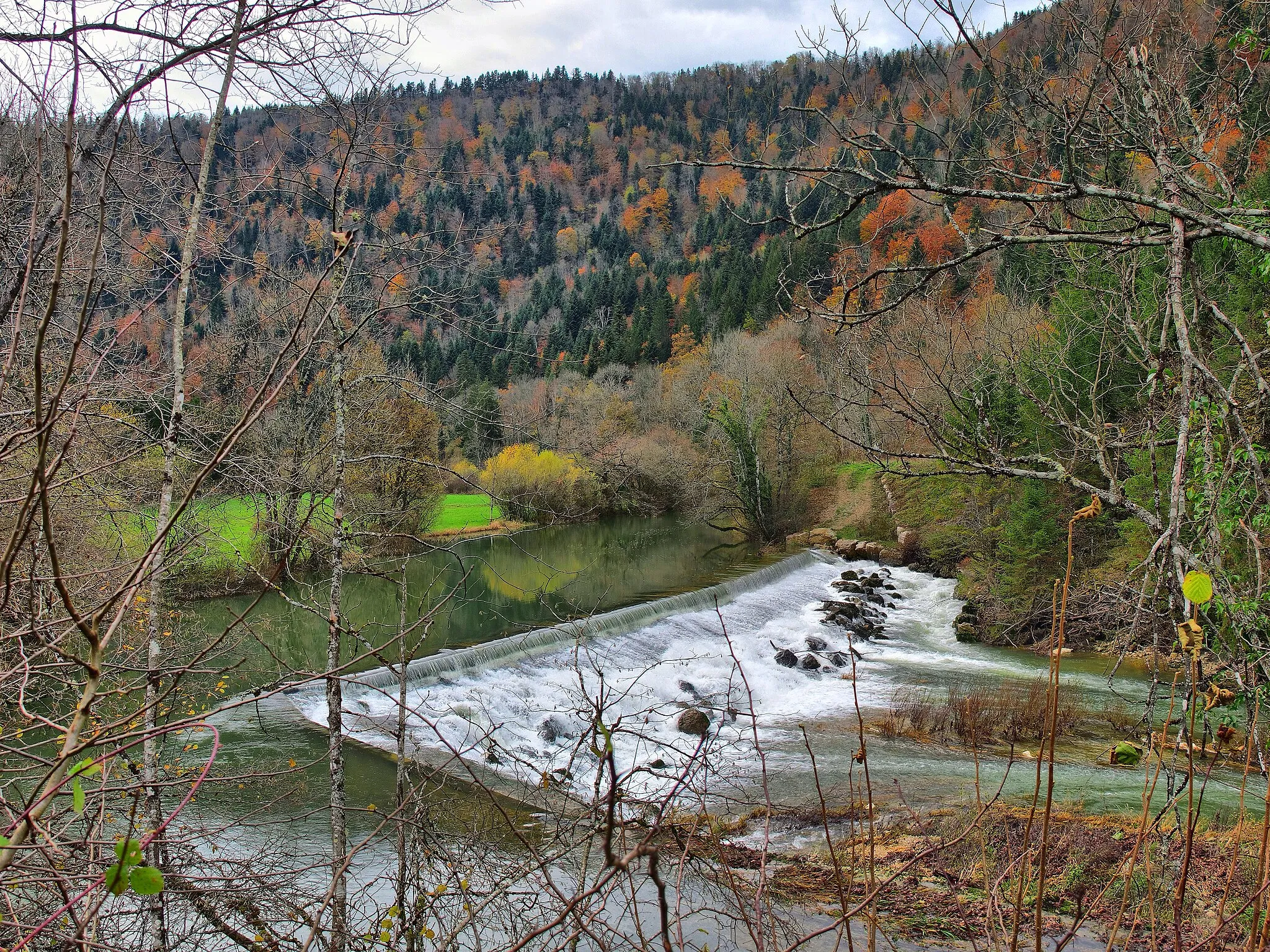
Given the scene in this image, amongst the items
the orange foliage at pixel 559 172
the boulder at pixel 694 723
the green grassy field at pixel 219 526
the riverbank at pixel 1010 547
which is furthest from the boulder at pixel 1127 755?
the orange foliage at pixel 559 172

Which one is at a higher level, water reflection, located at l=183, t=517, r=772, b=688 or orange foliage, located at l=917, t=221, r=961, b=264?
orange foliage, located at l=917, t=221, r=961, b=264

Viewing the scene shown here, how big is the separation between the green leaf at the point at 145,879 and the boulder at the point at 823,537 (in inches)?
1029

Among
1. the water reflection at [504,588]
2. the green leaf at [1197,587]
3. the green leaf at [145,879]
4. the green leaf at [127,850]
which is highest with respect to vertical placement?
the green leaf at [1197,587]

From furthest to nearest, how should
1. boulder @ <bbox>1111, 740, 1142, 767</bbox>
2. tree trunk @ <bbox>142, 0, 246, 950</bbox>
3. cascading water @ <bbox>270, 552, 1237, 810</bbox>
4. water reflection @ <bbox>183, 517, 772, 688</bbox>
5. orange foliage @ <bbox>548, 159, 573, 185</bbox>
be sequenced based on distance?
orange foliage @ <bbox>548, 159, 573, 185</bbox>, water reflection @ <bbox>183, 517, 772, 688</bbox>, cascading water @ <bbox>270, 552, 1237, 810</bbox>, tree trunk @ <bbox>142, 0, 246, 950</bbox>, boulder @ <bbox>1111, 740, 1142, 767</bbox>

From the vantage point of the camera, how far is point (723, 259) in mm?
62750

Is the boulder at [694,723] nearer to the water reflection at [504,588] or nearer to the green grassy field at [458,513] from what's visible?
the water reflection at [504,588]

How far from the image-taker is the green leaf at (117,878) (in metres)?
0.82

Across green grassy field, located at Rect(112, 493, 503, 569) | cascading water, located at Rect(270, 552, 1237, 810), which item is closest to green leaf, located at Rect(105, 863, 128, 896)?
green grassy field, located at Rect(112, 493, 503, 569)

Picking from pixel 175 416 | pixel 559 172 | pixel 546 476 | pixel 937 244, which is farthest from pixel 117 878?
pixel 559 172

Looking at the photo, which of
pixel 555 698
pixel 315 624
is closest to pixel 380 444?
pixel 315 624

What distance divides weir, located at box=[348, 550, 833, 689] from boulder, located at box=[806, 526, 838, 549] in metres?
4.68

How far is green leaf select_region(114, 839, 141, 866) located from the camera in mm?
817

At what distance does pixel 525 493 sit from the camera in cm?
760

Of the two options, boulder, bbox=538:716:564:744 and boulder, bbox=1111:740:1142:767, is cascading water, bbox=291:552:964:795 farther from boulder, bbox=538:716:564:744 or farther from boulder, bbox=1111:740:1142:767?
boulder, bbox=1111:740:1142:767
